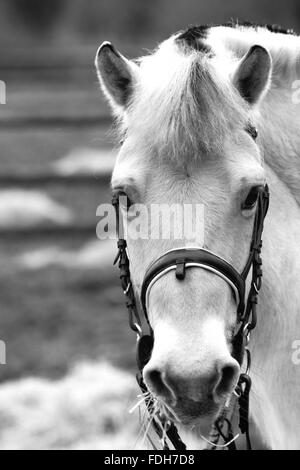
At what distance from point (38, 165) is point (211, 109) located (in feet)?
16.3

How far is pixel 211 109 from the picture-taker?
2.51 metres

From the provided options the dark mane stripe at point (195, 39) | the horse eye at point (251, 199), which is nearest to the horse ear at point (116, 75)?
the dark mane stripe at point (195, 39)

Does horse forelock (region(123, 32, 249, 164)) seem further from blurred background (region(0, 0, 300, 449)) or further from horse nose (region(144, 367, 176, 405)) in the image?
blurred background (region(0, 0, 300, 449))

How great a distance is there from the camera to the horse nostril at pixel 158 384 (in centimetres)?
226

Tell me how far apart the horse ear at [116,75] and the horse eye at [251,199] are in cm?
58

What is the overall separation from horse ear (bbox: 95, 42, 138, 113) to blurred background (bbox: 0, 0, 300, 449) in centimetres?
252

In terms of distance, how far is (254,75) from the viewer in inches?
103

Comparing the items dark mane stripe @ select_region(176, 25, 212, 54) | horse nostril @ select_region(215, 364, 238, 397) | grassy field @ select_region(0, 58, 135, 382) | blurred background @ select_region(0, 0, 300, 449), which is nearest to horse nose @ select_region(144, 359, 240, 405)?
horse nostril @ select_region(215, 364, 238, 397)

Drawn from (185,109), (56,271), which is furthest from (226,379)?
(56,271)

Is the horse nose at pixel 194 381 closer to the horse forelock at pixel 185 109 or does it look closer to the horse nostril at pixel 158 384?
the horse nostril at pixel 158 384

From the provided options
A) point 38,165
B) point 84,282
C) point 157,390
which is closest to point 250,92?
point 157,390

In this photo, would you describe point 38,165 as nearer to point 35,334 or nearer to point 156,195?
point 35,334

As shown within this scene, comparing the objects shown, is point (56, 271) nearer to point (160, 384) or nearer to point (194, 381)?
point (160, 384)

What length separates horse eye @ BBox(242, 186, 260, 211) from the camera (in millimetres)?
2475
